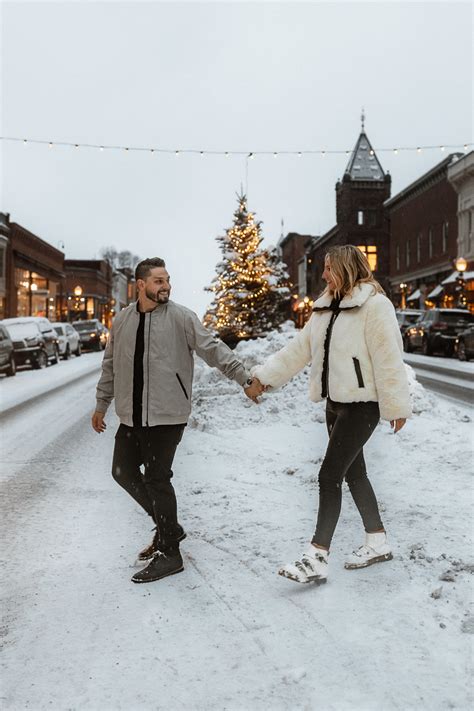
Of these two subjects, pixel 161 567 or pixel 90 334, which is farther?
pixel 90 334

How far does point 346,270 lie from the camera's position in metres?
4.14

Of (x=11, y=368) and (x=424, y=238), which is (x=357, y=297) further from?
(x=424, y=238)

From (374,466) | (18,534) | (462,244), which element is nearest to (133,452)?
(18,534)

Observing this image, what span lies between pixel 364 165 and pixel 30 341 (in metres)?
52.6

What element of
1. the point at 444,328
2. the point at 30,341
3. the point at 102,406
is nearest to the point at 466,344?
the point at 444,328

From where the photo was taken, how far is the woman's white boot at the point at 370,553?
14.2 feet

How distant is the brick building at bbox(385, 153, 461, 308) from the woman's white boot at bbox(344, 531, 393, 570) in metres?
38.3

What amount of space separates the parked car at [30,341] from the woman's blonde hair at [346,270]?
20.3 meters

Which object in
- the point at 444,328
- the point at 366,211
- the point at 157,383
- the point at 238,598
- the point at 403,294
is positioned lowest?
the point at 238,598

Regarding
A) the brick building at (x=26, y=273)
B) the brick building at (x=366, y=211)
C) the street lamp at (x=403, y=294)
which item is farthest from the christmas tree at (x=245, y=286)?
the brick building at (x=366, y=211)

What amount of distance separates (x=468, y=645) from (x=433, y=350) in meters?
23.6

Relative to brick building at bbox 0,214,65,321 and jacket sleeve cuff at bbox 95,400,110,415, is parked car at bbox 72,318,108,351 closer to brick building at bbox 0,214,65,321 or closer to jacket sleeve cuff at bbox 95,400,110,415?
brick building at bbox 0,214,65,321

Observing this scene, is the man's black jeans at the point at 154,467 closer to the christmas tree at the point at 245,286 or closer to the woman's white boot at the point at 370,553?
the woman's white boot at the point at 370,553

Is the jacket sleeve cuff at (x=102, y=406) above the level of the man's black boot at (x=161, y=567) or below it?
above
